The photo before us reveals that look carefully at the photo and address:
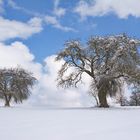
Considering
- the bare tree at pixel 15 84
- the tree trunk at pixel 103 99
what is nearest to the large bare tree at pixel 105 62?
the tree trunk at pixel 103 99

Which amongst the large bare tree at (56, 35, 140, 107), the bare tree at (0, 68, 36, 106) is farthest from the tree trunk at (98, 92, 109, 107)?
the bare tree at (0, 68, 36, 106)

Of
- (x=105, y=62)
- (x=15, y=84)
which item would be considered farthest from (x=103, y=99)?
(x=15, y=84)

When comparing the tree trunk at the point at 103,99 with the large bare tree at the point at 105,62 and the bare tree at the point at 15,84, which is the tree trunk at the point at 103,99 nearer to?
the large bare tree at the point at 105,62

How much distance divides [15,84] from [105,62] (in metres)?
24.6

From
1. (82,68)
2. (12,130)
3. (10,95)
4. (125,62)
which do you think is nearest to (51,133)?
(12,130)

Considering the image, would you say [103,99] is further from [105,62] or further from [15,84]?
[15,84]

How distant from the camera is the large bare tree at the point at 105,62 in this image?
122ft

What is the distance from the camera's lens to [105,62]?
3909 centimetres

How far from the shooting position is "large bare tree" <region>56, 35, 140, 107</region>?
37197 millimetres

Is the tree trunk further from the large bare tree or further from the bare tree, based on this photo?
the bare tree

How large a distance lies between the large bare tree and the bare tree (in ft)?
65.4

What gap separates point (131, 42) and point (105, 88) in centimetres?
569

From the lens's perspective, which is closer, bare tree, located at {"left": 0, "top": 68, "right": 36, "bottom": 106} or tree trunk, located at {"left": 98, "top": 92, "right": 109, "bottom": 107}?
tree trunk, located at {"left": 98, "top": 92, "right": 109, "bottom": 107}

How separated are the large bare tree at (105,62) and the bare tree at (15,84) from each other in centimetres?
1993
